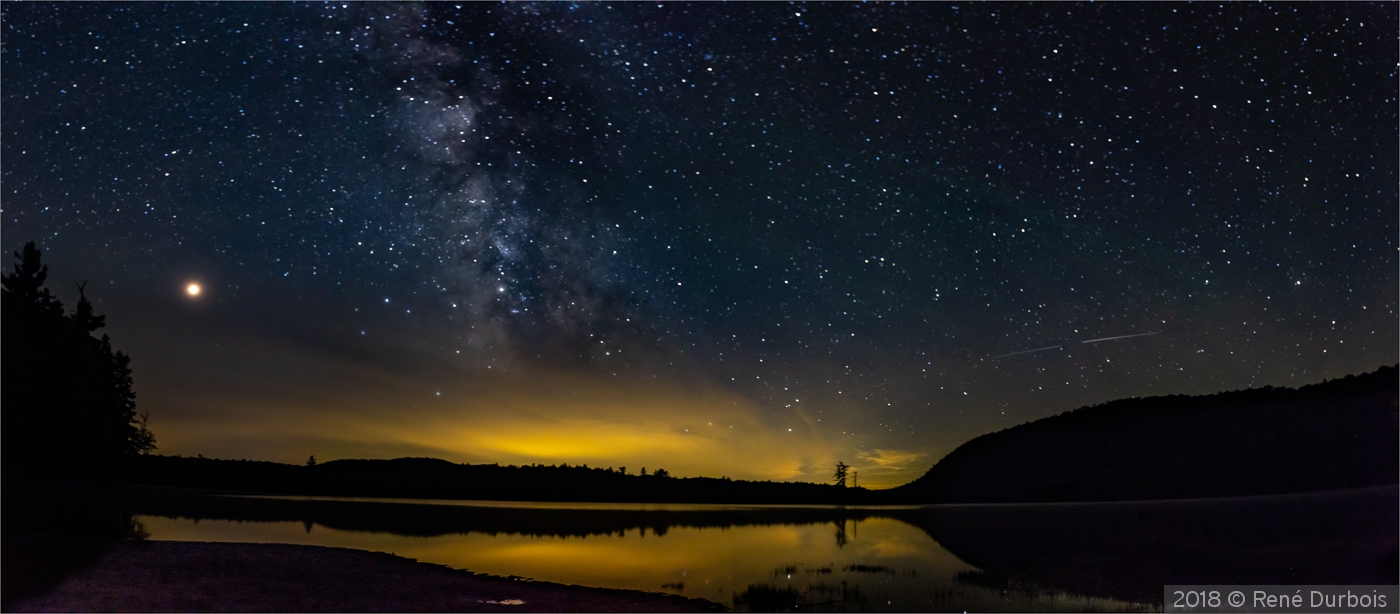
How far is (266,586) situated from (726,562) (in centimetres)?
1413

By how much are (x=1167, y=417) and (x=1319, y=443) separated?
28.4 m

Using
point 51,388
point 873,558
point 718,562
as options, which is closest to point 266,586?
point 718,562

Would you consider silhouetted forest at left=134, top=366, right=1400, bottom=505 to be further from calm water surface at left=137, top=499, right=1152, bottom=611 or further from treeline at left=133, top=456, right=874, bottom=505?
calm water surface at left=137, top=499, right=1152, bottom=611

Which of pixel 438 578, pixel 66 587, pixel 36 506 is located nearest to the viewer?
pixel 66 587

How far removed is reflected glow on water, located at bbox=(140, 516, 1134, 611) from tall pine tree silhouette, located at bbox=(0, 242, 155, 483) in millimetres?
17175

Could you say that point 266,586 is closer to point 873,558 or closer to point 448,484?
point 873,558

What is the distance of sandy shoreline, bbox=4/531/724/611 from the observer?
12.0 meters

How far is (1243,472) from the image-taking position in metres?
123

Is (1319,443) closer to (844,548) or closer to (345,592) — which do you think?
(844,548)

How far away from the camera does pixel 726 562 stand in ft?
80.1

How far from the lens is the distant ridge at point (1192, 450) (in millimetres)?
108625

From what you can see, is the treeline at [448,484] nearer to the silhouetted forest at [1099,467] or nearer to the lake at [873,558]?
the silhouetted forest at [1099,467]

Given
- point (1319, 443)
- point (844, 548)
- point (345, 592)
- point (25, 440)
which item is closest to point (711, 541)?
point (844, 548)

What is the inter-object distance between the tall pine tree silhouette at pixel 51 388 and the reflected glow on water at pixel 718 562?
1717 centimetres
